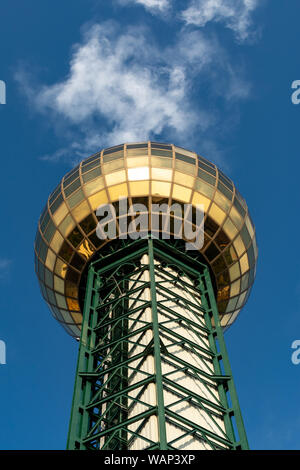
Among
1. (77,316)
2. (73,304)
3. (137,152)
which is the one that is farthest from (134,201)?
(77,316)

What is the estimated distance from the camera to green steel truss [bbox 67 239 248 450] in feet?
56.2

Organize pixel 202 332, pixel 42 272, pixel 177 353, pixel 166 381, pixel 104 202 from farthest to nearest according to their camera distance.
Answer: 1. pixel 42 272
2. pixel 104 202
3. pixel 202 332
4. pixel 177 353
5. pixel 166 381

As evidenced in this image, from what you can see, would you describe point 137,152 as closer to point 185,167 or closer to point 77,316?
point 185,167

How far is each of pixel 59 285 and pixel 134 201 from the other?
→ 18.2 feet

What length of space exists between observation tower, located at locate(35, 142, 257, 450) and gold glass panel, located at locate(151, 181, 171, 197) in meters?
0.05

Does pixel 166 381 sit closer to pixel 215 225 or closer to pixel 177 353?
pixel 177 353

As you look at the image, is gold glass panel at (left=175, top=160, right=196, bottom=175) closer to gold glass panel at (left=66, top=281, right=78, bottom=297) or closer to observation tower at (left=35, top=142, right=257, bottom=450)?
observation tower at (left=35, top=142, right=257, bottom=450)

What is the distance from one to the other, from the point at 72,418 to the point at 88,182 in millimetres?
11184

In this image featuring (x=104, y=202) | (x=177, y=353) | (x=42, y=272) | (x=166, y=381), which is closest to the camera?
(x=166, y=381)

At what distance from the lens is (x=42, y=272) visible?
2720 cm

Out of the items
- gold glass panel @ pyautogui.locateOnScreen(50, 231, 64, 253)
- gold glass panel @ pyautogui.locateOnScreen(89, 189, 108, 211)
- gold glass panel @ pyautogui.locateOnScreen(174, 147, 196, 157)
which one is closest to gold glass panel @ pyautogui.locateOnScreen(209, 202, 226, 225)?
gold glass panel @ pyautogui.locateOnScreen(174, 147, 196, 157)

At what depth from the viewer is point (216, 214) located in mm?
25750

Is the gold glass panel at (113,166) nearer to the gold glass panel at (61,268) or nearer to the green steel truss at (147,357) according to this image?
the green steel truss at (147,357)

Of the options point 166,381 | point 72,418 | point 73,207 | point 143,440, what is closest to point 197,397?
point 166,381
